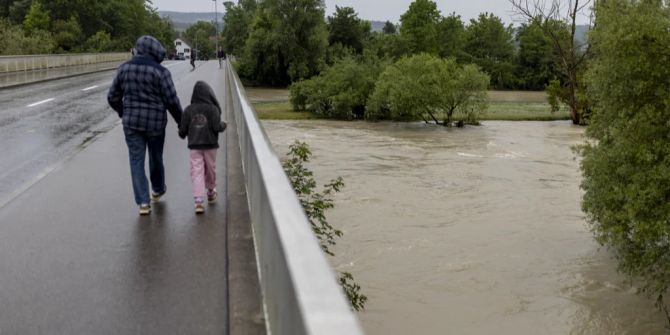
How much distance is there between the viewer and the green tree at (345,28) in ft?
266

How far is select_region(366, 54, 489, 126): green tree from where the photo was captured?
40.8 metres

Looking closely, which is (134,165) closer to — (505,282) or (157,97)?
(157,97)

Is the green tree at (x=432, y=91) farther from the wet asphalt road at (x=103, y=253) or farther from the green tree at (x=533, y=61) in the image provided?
the green tree at (x=533, y=61)

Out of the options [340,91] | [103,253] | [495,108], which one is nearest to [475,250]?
[103,253]

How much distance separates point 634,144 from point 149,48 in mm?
9128

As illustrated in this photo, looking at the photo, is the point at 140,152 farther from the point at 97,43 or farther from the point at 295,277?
the point at 97,43

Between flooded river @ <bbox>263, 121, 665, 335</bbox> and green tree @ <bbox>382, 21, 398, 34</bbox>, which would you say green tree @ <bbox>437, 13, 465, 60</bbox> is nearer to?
flooded river @ <bbox>263, 121, 665, 335</bbox>

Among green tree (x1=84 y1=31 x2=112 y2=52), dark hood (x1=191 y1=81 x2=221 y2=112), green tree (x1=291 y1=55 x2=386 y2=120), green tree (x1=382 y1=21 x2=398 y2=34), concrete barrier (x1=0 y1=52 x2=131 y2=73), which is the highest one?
green tree (x1=382 y1=21 x2=398 y2=34)

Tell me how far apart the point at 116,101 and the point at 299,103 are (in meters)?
43.9

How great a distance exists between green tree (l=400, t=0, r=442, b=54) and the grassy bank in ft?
41.8

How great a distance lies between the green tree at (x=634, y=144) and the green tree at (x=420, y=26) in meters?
68.7

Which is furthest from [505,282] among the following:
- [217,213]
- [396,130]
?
[396,130]

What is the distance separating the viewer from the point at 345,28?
267 ft

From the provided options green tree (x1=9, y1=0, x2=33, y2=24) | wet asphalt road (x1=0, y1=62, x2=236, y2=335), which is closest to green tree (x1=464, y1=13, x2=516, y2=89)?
green tree (x1=9, y1=0, x2=33, y2=24)
